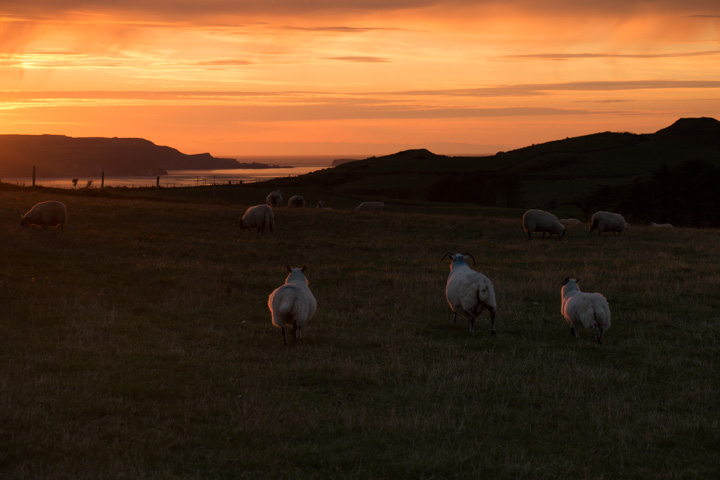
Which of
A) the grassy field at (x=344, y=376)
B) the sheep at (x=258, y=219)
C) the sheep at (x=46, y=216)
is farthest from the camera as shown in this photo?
the sheep at (x=258, y=219)

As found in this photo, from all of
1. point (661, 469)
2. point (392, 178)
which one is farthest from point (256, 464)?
point (392, 178)

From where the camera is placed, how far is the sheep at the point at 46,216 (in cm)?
2444

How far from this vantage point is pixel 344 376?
9531mm

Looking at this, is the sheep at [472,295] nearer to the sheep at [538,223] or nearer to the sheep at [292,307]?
the sheep at [292,307]

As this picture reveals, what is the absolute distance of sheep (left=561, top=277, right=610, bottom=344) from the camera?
37.9 feet

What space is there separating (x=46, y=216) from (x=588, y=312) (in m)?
19.6

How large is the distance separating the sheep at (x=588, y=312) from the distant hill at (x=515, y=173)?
3359 inches

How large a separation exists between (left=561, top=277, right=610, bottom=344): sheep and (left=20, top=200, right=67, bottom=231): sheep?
18808 mm

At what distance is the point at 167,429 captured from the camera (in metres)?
7.51

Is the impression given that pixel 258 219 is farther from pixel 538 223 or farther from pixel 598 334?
pixel 598 334

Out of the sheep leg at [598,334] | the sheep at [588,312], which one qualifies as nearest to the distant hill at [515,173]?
the sheep at [588,312]

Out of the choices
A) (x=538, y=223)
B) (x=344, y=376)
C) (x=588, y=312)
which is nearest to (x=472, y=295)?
(x=588, y=312)

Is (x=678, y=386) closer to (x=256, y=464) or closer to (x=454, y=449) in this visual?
(x=454, y=449)

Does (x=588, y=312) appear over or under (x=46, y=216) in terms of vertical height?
under
